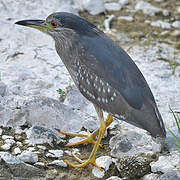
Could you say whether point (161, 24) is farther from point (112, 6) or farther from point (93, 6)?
point (93, 6)

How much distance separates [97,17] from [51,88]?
7.96ft

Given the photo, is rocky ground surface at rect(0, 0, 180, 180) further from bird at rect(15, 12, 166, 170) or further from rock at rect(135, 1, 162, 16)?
bird at rect(15, 12, 166, 170)

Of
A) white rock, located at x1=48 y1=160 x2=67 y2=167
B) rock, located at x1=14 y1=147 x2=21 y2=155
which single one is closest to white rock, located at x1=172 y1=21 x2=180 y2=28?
white rock, located at x1=48 y1=160 x2=67 y2=167

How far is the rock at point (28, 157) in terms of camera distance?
465 centimetres

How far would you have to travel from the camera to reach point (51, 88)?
6016mm

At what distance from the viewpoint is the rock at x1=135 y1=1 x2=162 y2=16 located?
8.11m

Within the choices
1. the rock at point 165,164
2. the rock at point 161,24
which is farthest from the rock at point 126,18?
the rock at point 165,164

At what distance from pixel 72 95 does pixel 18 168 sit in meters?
1.60

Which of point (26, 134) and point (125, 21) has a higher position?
point (125, 21)

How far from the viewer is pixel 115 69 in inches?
185

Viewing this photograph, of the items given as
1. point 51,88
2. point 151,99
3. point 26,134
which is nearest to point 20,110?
point 26,134

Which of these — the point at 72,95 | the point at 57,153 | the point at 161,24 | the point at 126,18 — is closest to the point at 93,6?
the point at 126,18

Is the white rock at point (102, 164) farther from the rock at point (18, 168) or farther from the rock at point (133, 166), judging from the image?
the rock at point (18, 168)

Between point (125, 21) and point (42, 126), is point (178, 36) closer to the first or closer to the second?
point (125, 21)
